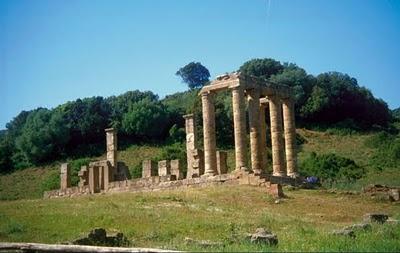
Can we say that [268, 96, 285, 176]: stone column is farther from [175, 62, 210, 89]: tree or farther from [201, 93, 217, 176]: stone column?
[175, 62, 210, 89]: tree

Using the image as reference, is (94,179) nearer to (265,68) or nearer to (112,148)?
(112,148)

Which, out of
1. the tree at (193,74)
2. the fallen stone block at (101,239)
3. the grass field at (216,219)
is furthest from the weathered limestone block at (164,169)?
the tree at (193,74)

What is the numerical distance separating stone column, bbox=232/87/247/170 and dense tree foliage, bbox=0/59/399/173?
3522 cm

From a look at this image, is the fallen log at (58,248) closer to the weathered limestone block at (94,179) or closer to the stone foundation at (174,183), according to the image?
the stone foundation at (174,183)

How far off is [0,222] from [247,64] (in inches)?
2854

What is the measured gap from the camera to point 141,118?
257 ft

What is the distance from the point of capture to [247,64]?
9138cm

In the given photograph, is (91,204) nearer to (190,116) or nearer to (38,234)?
(38,234)

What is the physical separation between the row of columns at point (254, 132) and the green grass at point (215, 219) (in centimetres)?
551

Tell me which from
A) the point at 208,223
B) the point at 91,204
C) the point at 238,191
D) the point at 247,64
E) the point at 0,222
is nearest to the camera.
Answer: the point at 208,223

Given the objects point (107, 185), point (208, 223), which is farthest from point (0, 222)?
point (107, 185)

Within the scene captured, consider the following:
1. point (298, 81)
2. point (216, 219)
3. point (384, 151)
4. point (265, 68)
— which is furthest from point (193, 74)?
point (216, 219)

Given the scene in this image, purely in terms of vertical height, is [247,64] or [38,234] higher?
[247,64]

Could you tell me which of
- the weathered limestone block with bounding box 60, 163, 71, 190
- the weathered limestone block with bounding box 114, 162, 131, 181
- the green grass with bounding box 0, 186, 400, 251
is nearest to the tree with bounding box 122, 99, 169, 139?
the weathered limestone block with bounding box 60, 163, 71, 190
